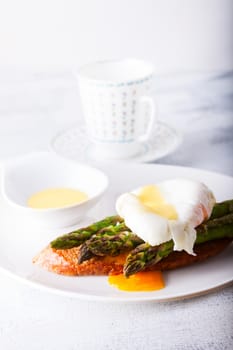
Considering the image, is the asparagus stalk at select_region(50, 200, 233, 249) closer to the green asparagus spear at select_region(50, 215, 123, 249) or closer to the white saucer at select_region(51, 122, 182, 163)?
the green asparagus spear at select_region(50, 215, 123, 249)

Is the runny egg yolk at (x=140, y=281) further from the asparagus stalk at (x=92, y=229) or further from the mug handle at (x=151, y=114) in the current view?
the mug handle at (x=151, y=114)

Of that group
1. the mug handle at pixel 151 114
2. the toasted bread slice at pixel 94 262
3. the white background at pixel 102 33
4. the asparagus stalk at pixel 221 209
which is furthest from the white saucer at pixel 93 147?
the white background at pixel 102 33

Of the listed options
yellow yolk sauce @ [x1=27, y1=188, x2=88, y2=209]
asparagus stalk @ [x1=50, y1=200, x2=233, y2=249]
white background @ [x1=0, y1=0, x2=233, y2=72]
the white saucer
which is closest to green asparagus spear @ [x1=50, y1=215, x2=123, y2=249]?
asparagus stalk @ [x1=50, y1=200, x2=233, y2=249]

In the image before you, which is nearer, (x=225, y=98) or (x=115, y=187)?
(x=115, y=187)

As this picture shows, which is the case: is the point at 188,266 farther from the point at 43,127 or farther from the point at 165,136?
the point at 43,127

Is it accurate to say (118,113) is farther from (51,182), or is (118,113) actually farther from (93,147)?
(51,182)

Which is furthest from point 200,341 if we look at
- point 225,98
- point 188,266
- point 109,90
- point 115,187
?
point 225,98

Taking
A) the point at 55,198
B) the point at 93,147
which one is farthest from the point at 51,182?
the point at 93,147
